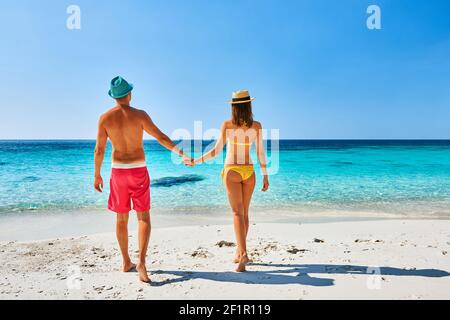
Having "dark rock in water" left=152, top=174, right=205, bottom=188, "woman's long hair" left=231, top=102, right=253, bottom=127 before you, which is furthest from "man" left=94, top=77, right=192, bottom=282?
"dark rock in water" left=152, top=174, right=205, bottom=188

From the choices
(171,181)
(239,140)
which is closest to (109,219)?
(239,140)

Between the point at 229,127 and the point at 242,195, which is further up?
the point at 229,127

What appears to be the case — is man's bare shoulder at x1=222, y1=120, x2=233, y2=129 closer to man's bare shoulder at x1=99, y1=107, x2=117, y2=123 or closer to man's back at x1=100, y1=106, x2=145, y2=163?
man's back at x1=100, y1=106, x2=145, y2=163

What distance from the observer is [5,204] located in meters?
9.54

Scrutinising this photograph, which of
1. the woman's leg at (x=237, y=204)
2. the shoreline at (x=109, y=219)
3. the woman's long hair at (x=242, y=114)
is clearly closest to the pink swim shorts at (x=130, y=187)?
the woman's leg at (x=237, y=204)

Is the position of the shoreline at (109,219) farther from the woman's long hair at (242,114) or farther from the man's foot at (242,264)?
the woman's long hair at (242,114)

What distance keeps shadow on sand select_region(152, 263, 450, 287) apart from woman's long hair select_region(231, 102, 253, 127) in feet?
5.64

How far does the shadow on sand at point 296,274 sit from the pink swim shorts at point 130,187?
0.87 m

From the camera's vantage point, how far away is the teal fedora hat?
365 centimetres

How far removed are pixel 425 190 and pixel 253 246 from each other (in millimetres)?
10595

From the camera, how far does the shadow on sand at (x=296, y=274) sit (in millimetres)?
3525

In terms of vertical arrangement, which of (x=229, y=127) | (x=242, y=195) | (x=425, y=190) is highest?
(x=229, y=127)
